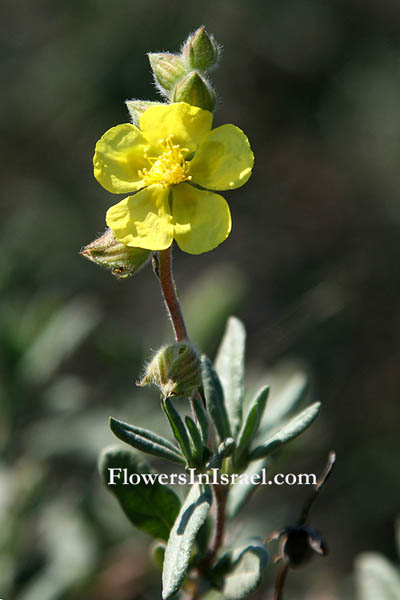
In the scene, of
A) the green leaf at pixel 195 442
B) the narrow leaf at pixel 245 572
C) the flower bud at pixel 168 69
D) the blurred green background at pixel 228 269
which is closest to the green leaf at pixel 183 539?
the green leaf at pixel 195 442

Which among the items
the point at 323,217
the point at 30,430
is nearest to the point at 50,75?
the point at 323,217

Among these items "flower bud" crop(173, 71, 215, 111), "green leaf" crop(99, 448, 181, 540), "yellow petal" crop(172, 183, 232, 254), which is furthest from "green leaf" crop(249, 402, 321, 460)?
"flower bud" crop(173, 71, 215, 111)

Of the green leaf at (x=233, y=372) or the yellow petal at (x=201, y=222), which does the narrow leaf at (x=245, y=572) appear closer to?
→ the green leaf at (x=233, y=372)

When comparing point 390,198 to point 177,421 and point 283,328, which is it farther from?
point 177,421

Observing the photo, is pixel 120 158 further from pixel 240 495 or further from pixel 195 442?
pixel 240 495

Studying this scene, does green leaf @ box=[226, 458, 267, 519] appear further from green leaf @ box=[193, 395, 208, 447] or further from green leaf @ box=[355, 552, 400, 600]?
green leaf @ box=[355, 552, 400, 600]
